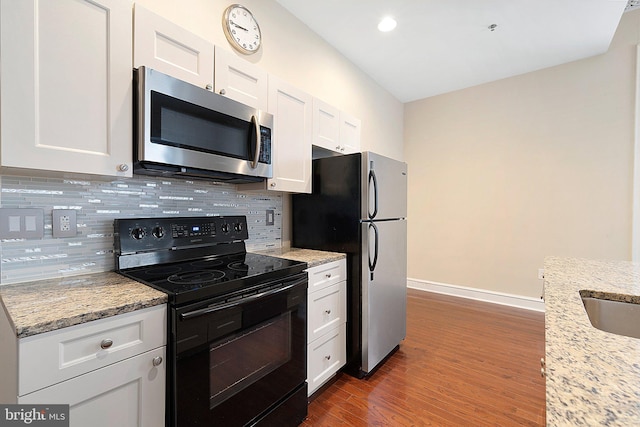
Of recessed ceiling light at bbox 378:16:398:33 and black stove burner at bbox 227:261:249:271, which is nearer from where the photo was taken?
black stove burner at bbox 227:261:249:271

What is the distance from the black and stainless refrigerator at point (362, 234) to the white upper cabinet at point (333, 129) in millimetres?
236

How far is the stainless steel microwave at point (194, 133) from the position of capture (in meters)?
1.30

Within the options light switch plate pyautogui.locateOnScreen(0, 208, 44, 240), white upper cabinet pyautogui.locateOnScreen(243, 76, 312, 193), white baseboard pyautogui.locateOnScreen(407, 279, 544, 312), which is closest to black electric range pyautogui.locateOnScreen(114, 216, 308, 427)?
light switch plate pyautogui.locateOnScreen(0, 208, 44, 240)

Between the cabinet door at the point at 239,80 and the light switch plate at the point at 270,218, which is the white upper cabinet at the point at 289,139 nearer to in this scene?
the cabinet door at the point at 239,80

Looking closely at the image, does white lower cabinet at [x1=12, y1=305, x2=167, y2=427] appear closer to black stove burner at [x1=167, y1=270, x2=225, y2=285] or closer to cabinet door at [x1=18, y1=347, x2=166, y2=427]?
cabinet door at [x1=18, y1=347, x2=166, y2=427]

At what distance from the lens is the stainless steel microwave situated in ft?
4.26

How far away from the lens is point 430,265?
437 centimetres

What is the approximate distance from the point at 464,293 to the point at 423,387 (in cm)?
237

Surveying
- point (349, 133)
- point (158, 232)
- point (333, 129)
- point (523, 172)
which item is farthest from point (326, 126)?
point (523, 172)

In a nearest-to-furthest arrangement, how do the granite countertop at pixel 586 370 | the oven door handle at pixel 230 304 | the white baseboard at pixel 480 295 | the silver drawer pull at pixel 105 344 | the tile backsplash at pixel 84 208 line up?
the granite countertop at pixel 586 370, the silver drawer pull at pixel 105 344, the oven door handle at pixel 230 304, the tile backsplash at pixel 84 208, the white baseboard at pixel 480 295

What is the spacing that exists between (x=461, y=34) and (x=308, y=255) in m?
2.56

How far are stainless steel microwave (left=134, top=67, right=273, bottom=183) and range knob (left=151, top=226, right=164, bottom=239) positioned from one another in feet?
0.97

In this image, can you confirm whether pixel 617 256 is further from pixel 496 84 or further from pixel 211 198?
pixel 211 198

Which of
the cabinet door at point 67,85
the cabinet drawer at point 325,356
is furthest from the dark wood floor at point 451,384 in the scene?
the cabinet door at point 67,85
